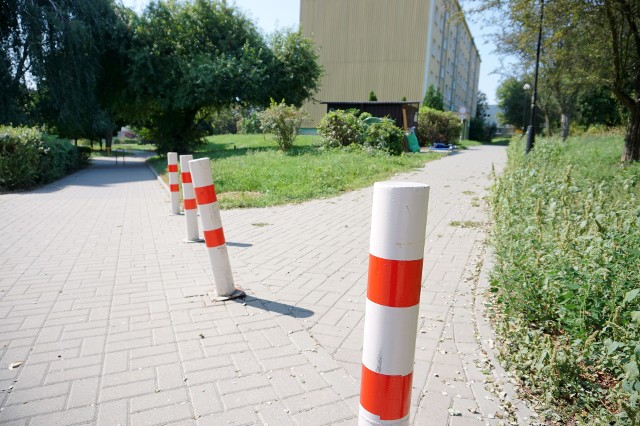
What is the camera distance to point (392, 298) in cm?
163

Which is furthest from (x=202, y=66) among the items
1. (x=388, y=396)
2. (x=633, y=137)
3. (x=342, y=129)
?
(x=388, y=396)

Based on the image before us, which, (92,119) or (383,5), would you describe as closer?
(92,119)

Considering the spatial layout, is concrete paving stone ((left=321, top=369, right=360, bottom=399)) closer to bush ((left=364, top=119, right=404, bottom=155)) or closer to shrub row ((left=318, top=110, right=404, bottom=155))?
shrub row ((left=318, top=110, right=404, bottom=155))

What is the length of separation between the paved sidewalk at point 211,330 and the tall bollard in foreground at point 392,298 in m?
0.82

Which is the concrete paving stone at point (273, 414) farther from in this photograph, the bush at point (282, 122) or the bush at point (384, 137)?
the bush at point (282, 122)

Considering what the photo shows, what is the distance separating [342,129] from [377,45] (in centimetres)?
2772

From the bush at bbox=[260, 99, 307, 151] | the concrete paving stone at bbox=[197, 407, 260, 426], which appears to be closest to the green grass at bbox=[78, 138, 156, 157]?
the bush at bbox=[260, 99, 307, 151]

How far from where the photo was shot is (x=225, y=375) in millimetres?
2797

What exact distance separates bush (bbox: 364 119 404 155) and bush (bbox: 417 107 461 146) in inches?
412

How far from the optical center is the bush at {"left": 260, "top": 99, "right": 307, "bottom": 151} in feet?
60.0

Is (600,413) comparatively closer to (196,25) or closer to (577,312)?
(577,312)

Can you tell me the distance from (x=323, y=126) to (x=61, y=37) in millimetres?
12749

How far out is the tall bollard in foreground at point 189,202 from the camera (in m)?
6.11

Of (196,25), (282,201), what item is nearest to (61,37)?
(196,25)
